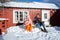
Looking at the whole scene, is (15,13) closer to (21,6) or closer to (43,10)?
(21,6)

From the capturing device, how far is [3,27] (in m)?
13.9

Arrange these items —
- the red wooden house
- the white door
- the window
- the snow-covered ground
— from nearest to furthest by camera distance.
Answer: the snow-covered ground → the red wooden house → the window → the white door

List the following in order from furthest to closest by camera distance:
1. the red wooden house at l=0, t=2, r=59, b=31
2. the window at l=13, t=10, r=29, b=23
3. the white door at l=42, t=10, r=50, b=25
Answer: the white door at l=42, t=10, r=50, b=25 → the window at l=13, t=10, r=29, b=23 → the red wooden house at l=0, t=2, r=59, b=31

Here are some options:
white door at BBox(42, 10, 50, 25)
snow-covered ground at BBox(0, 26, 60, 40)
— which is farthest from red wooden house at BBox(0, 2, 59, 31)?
snow-covered ground at BBox(0, 26, 60, 40)

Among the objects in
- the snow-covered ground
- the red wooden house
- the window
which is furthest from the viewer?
the window

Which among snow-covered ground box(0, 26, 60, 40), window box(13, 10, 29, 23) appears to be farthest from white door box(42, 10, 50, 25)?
snow-covered ground box(0, 26, 60, 40)

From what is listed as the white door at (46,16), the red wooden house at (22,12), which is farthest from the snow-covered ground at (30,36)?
the white door at (46,16)

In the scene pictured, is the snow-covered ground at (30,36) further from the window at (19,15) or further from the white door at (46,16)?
the white door at (46,16)

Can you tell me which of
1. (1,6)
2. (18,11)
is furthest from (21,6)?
(1,6)

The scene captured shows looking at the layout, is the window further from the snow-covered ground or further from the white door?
the snow-covered ground

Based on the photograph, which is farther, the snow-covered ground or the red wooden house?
the red wooden house

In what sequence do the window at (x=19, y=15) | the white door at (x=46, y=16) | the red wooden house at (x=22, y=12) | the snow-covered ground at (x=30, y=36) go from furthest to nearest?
the white door at (x=46, y=16)
the window at (x=19, y=15)
the red wooden house at (x=22, y=12)
the snow-covered ground at (x=30, y=36)

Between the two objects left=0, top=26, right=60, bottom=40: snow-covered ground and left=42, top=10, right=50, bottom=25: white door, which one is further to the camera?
left=42, top=10, right=50, bottom=25: white door

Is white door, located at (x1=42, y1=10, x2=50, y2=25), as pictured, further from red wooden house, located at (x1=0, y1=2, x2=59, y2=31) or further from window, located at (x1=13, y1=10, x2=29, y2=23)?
window, located at (x1=13, y1=10, x2=29, y2=23)
